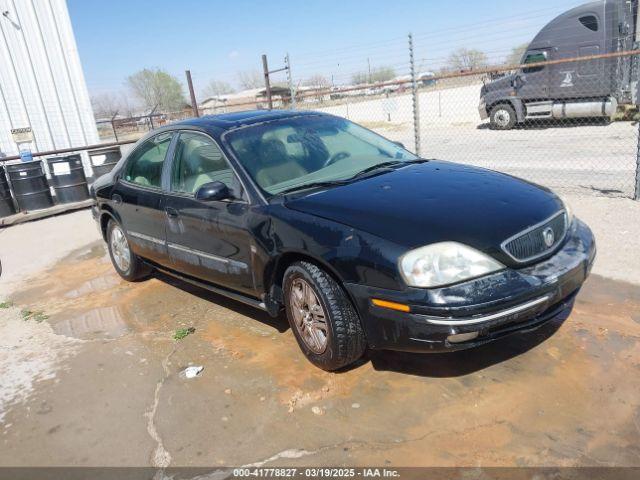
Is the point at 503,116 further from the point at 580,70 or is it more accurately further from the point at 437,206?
the point at 437,206

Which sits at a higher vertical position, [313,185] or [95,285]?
[313,185]

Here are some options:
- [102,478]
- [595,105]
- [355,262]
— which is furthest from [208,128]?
[595,105]

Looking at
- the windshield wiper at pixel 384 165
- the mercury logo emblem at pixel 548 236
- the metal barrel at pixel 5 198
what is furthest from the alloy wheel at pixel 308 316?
the metal barrel at pixel 5 198

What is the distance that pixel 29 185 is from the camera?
979cm

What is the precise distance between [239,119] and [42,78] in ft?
33.5

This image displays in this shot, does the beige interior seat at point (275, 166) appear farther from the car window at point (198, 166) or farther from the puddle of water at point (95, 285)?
the puddle of water at point (95, 285)

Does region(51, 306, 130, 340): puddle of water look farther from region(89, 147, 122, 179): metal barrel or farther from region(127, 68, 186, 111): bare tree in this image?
region(127, 68, 186, 111): bare tree

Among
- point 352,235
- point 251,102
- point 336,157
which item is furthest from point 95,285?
point 251,102

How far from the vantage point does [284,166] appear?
3.73 m

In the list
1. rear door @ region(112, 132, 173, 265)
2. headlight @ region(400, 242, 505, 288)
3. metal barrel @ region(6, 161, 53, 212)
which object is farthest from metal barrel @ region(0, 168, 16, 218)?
headlight @ region(400, 242, 505, 288)

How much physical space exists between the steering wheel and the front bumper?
1.30 m

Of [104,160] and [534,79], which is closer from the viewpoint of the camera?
[104,160]

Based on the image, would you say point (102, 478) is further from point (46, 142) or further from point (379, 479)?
point (46, 142)

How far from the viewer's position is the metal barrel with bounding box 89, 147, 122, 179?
416 inches
